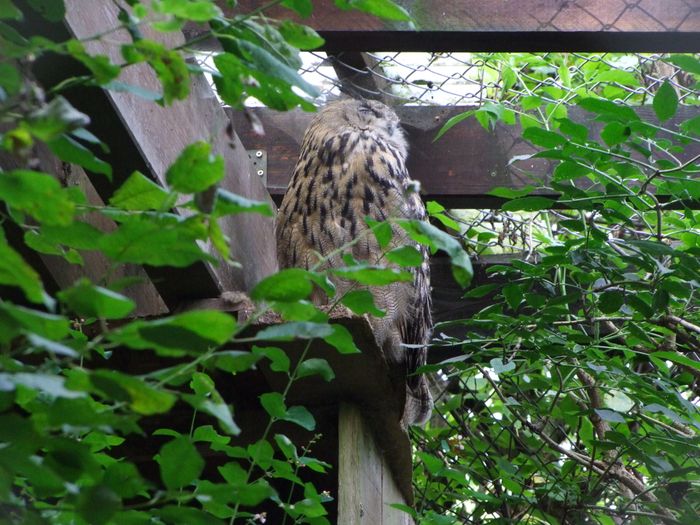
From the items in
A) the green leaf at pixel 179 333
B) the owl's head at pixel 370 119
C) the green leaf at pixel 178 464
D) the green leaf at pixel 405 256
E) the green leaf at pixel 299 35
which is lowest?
the owl's head at pixel 370 119

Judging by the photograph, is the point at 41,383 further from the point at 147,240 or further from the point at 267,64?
the point at 267,64

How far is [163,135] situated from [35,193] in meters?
1.12

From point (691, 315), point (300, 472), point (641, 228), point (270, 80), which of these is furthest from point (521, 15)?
point (641, 228)

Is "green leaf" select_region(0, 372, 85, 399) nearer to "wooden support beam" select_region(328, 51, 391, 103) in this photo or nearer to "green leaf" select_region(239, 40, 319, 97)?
"green leaf" select_region(239, 40, 319, 97)

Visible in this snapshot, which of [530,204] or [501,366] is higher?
[530,204]

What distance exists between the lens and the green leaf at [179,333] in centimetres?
60

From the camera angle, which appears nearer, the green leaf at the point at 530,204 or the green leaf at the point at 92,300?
the green leaf at the point at 92,300

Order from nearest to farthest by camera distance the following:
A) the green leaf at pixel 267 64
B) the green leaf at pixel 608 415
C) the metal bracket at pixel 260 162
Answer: the green leaf at pixel 267 64
the green leaf at pixel 608 415
the metal bracket at pixel 260 162

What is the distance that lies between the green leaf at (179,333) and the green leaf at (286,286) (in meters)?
0.12

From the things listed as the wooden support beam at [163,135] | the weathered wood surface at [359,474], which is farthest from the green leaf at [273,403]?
the weathered wood surface at [359,474]

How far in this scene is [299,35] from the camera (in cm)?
87

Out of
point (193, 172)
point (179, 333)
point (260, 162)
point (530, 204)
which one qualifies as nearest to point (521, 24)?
point (530, 204)

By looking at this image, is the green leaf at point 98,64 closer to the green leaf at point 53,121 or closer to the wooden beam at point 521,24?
the green leaf at point 53,121

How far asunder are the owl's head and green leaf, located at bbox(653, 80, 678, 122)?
109cm
